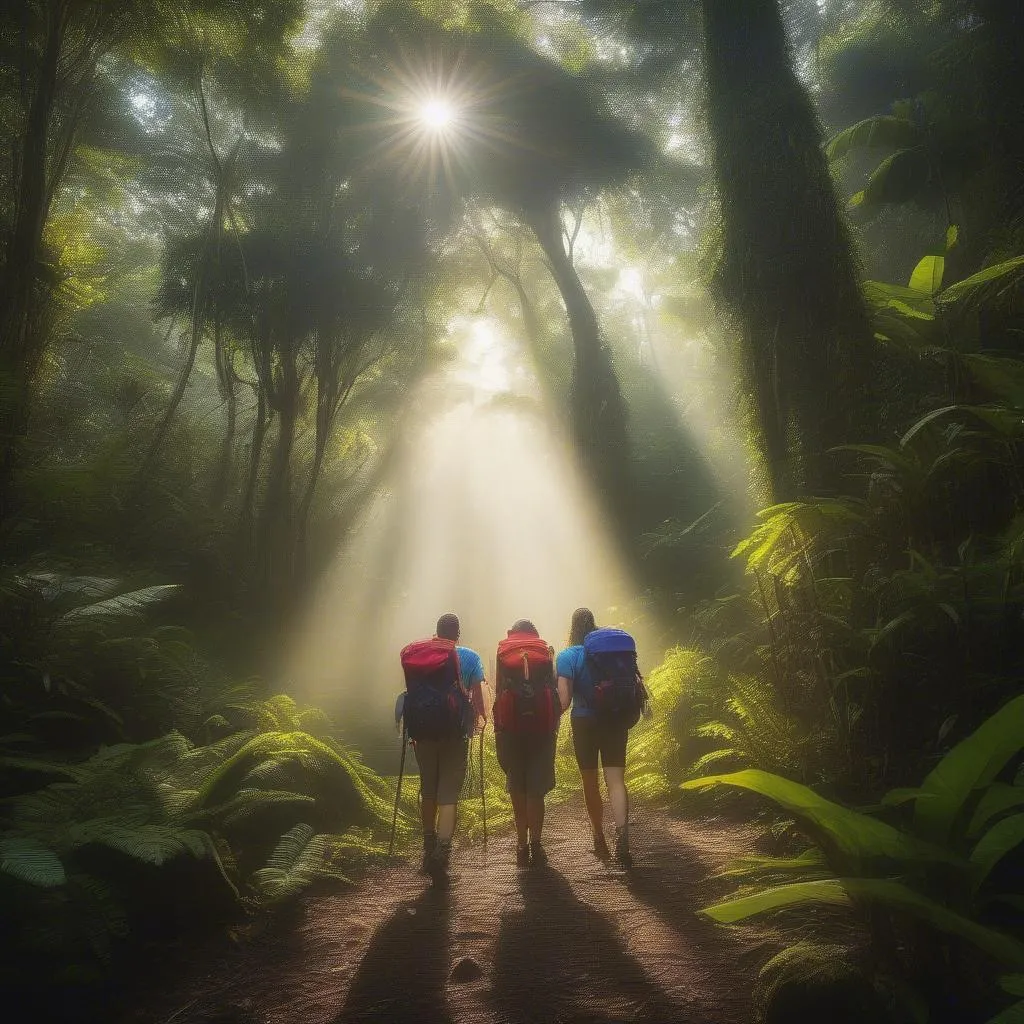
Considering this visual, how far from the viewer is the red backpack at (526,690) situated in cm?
420

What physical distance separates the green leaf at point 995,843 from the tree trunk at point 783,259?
4.00 meters

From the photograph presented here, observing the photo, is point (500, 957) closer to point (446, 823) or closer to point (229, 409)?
point (446, 823)

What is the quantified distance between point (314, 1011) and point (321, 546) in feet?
42.5

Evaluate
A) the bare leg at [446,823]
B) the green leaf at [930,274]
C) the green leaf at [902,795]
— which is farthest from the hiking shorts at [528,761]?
the green leaf at [930,274]

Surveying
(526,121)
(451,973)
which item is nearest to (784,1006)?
(451,973)

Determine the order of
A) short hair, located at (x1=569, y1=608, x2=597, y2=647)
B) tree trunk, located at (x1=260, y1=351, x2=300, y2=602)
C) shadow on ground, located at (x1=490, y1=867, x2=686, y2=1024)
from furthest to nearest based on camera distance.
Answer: tree trunk, located at (x1=260, y1=351, x2=300, y2=602) < short hair, located at (x1=569, y1=608, x2=597, y2=647) < shadow on ground, located at (x1=490, y1=867, x2=686, y2=1024)

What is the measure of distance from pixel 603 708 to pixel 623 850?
0.88 m

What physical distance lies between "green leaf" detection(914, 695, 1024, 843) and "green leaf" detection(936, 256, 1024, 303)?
3511 millimetres

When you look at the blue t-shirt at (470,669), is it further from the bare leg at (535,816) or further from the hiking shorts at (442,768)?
the bare leg at (535,816)

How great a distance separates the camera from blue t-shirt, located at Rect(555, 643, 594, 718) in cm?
433

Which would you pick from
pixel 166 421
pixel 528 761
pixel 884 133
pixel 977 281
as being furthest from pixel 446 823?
pixel 884 133

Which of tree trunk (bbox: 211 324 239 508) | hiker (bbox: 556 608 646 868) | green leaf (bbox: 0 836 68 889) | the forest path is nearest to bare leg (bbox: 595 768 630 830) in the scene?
hiker (bbox: 556 608 646 868)

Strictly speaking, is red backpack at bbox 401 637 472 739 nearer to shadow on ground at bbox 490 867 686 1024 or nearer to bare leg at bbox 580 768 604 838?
bare leg at bbox 580 768 604 838

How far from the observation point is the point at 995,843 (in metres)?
1.84
